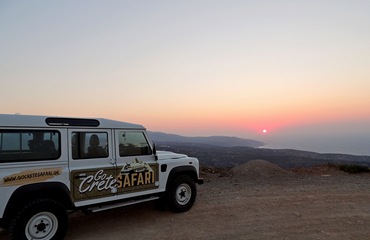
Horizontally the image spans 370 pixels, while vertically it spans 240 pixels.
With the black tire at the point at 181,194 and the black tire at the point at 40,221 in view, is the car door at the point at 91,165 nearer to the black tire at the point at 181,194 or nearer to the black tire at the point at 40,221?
the black tire at the point at 40,221

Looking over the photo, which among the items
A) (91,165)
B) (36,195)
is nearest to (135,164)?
(91,165)

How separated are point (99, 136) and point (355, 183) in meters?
10.4

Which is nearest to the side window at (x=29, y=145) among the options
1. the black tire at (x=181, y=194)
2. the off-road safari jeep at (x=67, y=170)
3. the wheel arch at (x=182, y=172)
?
the off-road safari jeep at (x=67, y=170)

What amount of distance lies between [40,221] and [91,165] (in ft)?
4.44

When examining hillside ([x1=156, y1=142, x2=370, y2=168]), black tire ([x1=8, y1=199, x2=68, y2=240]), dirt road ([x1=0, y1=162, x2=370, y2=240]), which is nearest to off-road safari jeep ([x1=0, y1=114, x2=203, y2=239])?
black tire ([x1=8, y1=199, x2=68, y2=240])

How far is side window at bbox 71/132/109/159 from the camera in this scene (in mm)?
5922

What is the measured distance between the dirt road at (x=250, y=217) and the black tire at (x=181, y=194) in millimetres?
209

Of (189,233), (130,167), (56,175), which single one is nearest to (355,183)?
(189,233)

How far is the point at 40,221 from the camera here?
5328mm

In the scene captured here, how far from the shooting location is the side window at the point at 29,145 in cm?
509

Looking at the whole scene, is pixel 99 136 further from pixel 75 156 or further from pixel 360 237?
pixel 360 237

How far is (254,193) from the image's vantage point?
9711 mm

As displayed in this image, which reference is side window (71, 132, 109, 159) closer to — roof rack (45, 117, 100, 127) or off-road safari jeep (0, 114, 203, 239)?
off-road safari jeep (0, 114, 203, 239)

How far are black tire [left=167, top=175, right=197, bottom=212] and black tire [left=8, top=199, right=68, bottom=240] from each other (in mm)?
2677
